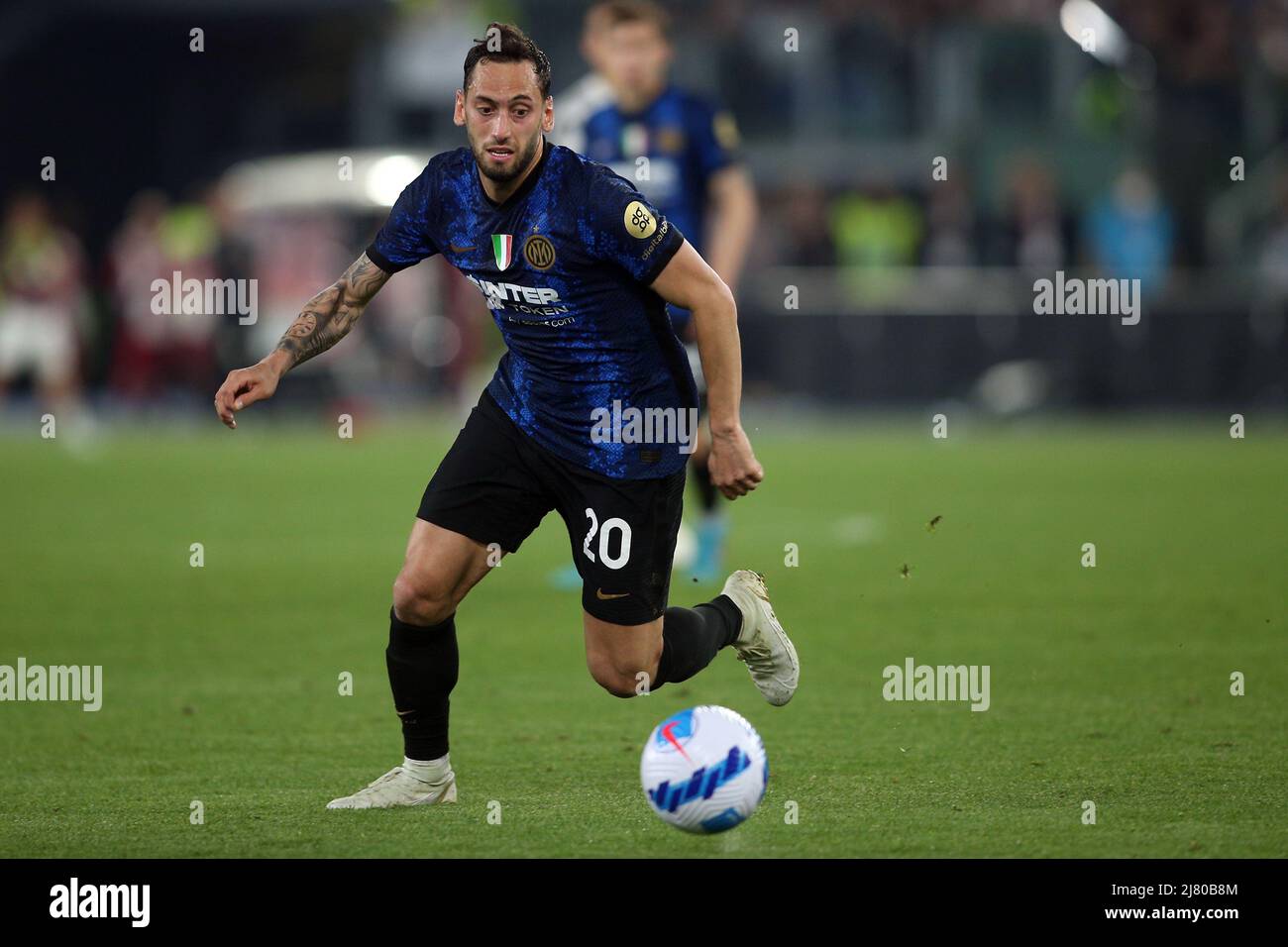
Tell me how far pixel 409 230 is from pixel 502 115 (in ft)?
1.91

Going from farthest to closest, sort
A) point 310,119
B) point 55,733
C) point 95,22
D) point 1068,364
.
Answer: point 310,119, point 95,22, point 1068,364, point 55,733

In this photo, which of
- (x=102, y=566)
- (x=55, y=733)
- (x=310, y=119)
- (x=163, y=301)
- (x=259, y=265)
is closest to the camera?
(x=55, y=733)

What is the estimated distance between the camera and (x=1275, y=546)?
1256cm

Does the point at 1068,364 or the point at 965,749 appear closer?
the point at 965,749

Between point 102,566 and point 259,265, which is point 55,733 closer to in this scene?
point 102,566

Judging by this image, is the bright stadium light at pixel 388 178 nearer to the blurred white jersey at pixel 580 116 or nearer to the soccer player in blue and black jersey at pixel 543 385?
the blurred white jersey at pixel 580 116

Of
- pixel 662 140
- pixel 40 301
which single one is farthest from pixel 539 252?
pixel 40 301

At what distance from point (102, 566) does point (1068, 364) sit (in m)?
13.5

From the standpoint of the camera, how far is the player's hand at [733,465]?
19.3 feet

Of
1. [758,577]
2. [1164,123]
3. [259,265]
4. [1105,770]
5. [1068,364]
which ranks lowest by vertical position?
[1105,770]

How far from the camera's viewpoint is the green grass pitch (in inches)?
234

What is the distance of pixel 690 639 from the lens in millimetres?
6641

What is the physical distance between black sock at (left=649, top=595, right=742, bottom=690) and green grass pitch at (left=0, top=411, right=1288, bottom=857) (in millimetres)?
406

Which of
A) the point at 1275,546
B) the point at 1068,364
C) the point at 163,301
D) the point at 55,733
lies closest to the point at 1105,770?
the point at 55,733
